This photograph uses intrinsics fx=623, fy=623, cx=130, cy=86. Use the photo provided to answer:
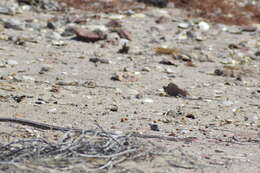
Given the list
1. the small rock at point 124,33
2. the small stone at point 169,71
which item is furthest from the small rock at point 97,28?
the small stone at point 169,71

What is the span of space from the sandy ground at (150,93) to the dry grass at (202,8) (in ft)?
4.88

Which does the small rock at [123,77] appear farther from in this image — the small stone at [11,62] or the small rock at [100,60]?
the small stone at [11,62]

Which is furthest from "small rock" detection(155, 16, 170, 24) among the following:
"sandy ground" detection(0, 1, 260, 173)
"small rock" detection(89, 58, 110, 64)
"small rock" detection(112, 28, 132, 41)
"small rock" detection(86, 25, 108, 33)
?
"small rock" detection(89, 58, 110, 64)

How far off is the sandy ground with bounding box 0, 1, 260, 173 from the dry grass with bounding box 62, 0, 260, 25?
149cm

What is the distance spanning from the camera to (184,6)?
10.8m

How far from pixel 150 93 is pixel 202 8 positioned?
591cm

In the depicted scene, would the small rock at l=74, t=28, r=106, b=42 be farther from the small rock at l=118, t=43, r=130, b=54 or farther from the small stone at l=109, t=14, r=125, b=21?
the small stone at l=109, t=14, r=125, b=21

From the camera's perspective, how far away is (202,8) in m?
10.8

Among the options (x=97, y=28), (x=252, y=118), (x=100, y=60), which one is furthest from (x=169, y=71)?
(x=97, y=28)

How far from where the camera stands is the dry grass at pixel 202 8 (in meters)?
10.2

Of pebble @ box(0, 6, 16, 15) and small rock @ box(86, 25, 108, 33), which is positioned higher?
pebble @ box(0, 6, 16, 15)

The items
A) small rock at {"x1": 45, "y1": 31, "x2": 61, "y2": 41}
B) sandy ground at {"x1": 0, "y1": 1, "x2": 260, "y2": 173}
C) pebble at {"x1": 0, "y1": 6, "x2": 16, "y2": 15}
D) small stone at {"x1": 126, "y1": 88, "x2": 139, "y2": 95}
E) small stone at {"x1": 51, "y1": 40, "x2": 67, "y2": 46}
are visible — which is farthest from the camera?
pebble at {"x1": 0, "y1": 6, "x2": 16, "y2": 15}

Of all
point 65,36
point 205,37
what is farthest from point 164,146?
point 205,37

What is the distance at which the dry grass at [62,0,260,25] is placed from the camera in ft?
33.4
